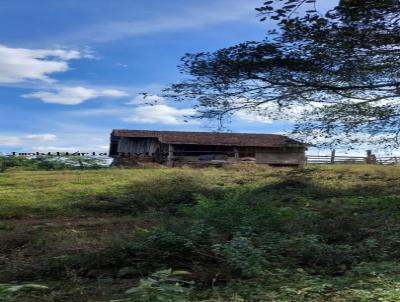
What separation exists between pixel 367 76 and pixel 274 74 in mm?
2264

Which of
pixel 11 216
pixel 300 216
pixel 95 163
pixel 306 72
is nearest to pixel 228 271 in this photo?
pixel 300 216

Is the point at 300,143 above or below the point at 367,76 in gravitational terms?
below

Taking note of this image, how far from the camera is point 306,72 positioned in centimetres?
1298

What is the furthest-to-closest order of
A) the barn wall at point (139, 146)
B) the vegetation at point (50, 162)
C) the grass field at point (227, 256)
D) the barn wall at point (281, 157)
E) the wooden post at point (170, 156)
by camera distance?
the barn wall at point (139, 146)
the barn wall at point (281, 157)
the vegetation at point (50, 162)
the wooden post at point (170, 156)
the grass field at point (227, 256)

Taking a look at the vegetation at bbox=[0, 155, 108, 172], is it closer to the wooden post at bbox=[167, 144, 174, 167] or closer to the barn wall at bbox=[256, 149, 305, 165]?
the wooden post at bbox=[167, 144, 174, 167]

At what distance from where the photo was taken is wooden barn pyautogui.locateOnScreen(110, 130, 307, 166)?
34.9 meters

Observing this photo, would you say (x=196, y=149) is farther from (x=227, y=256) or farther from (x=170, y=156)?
(x=227, y=256)

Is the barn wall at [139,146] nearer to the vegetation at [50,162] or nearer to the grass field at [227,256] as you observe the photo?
the vegetation at [50,162]

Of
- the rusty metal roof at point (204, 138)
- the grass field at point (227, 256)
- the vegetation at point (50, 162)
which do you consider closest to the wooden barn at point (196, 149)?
the rusty metal roof at point (204, 138)

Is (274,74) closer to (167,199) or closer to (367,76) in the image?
(367,76)

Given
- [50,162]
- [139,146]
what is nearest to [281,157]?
[139,146]

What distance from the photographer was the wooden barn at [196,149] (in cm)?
3491

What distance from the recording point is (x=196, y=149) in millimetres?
36031

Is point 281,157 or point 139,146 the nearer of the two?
point 281,157
